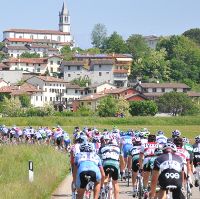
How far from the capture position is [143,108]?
107 m

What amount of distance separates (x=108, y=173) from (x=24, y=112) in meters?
87.9

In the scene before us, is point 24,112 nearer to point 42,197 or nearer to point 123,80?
point 123,80

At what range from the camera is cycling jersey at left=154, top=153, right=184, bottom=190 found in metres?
12.9

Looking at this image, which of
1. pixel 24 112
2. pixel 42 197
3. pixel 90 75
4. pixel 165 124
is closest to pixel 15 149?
pixel 42 197

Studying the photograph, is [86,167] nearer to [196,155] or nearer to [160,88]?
[196,155]

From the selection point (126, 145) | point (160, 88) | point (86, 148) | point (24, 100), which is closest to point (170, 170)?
point (86, 148)

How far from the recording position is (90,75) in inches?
6393

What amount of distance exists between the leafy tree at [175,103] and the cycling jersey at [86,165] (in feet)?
331

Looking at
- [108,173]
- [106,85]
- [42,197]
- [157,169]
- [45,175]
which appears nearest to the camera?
[157,169]

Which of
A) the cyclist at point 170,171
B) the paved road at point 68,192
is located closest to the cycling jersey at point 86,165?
the cyclist at point 170,171

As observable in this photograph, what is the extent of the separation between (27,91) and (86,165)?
404 feet

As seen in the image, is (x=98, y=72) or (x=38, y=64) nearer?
(x=98, y=72)

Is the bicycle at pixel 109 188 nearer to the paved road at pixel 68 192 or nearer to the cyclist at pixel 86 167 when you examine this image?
the cyclist at pixel 86 167

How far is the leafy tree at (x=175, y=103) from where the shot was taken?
114 metres
